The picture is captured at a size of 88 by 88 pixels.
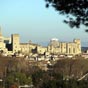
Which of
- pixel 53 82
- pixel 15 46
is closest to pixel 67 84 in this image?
pixel 53 82

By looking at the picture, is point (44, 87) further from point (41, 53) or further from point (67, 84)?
point (41, 53)

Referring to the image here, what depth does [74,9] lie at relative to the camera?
6.61 meters

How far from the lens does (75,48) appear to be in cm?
12988

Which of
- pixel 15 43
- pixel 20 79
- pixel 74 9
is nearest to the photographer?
pixel 74 9

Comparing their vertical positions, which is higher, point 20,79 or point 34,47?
point 34,47

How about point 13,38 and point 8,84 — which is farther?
point 13,38

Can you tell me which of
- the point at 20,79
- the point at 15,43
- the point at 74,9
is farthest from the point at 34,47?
the point at 74,9

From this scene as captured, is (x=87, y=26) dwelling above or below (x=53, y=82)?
above

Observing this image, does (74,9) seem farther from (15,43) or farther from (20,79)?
(15,43)

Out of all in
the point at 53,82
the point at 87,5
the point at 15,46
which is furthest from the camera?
the point at 15,46

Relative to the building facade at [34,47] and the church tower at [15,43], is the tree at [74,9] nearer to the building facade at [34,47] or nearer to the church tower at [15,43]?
the building facade at [34,47]

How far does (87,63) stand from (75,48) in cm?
5305

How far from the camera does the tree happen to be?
6.54 metres

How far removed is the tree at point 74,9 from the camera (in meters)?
6.54
